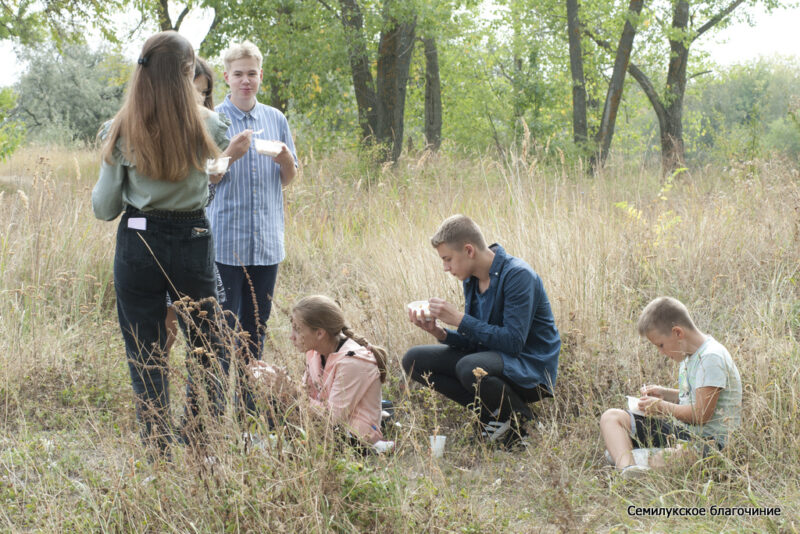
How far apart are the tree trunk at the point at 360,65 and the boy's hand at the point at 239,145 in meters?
7.80

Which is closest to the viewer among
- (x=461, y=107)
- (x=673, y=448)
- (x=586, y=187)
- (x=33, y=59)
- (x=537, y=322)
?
(x=673, y=448)

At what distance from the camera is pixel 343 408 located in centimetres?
317

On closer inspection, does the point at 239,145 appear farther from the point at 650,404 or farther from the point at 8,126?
the point at 8,126

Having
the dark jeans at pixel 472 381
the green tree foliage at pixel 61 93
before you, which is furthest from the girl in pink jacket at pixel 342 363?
the green tree foliage at pixel 61 93

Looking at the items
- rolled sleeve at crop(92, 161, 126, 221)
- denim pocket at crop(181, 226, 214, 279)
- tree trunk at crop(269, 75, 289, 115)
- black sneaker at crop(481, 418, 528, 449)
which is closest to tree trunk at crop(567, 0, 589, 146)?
tree trunk at crop(269, 75, 289, 115)

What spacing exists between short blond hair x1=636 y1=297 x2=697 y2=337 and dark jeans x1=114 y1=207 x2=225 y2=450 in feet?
5.94

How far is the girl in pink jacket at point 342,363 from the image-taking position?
3.26m

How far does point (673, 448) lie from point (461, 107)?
72.6 feet

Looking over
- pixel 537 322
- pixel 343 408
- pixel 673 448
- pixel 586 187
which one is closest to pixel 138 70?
pixel 343 408

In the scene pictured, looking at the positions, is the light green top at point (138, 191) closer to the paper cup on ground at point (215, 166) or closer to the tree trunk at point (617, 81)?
the paper cup on ground at point (215, 166)

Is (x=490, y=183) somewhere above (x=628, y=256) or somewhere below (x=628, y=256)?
above

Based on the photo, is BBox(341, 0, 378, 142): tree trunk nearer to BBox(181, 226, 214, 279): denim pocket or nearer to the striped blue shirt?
the striped blue shirt

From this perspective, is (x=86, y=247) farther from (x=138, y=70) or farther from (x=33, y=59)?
(x=33, y=59)

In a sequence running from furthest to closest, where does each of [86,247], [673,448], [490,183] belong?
[490,183] → [86,247] → [673,448]
